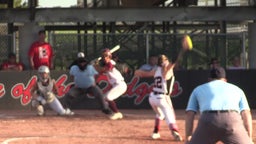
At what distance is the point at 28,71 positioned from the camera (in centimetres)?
2095

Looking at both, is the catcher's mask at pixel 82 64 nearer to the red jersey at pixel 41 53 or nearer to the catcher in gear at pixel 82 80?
the catcher in gear at pixel 82 80

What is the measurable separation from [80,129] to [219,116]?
25.3 ft

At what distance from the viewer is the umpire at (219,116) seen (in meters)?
8.28

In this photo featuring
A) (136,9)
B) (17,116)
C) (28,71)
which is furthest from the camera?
(136,9)

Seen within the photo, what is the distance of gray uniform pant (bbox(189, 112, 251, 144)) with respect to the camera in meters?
8.25

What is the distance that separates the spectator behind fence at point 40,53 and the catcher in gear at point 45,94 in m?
1.23

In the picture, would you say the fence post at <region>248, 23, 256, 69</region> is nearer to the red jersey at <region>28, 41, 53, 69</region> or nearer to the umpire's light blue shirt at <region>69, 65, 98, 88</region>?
the umpire's light blue shirt at <region>69, 65, 98, 88</region>

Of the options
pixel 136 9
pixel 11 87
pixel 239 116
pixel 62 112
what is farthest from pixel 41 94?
pixel 239 116

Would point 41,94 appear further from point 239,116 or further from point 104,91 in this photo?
point 239,116

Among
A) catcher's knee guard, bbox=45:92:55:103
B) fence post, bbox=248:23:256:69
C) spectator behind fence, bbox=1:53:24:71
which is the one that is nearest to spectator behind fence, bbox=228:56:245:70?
fence post, bbox=248:23:256:69

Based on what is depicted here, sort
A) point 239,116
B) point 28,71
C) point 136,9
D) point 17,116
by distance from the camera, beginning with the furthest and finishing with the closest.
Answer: point 136,9 → point 28,71 → point 17,116 → point 239,116

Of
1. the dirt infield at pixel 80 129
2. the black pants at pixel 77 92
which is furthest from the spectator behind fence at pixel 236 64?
the black pants at pixel 77 92

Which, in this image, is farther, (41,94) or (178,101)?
(178,101)

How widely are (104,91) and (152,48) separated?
2.01 meters
